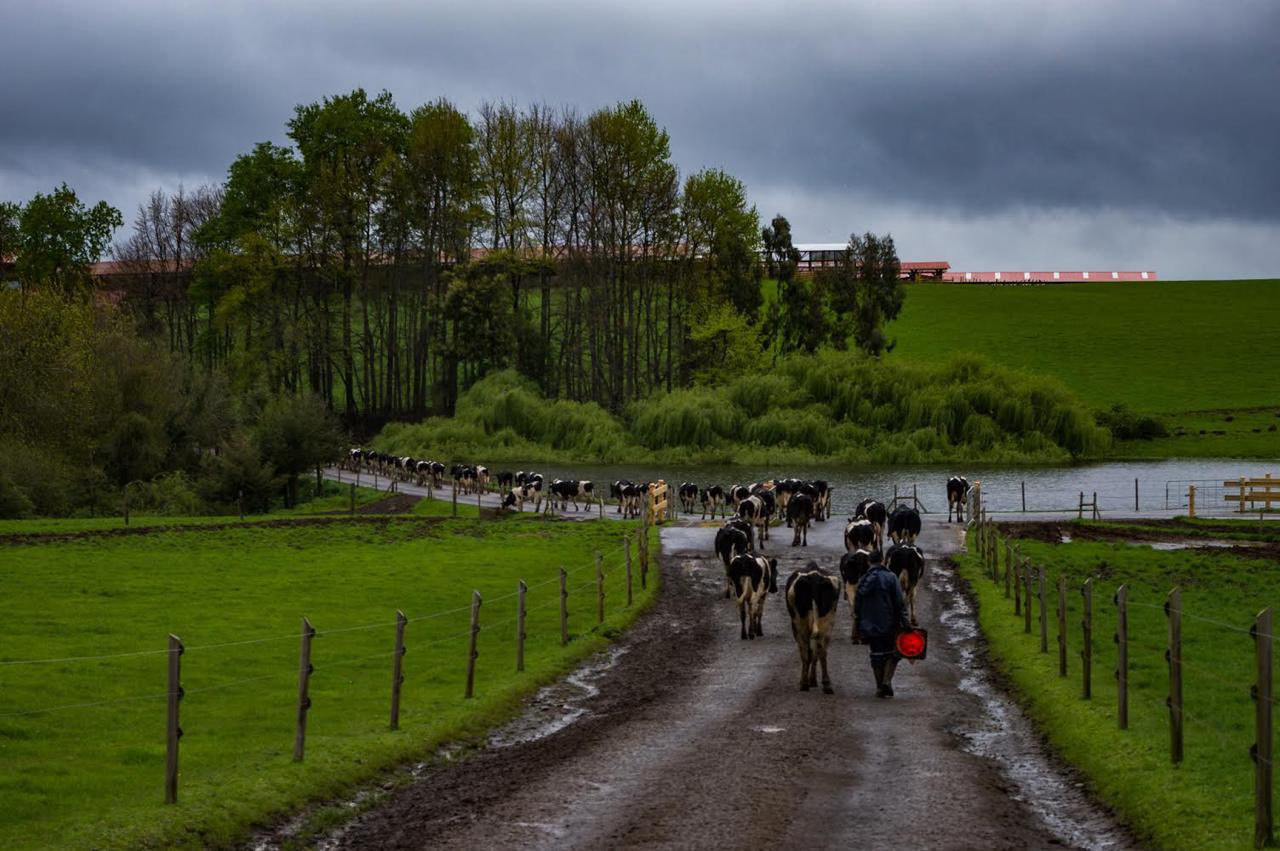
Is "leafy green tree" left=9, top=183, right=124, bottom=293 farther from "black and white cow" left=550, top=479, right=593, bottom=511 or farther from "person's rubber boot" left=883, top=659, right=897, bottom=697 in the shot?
"person's rubber boot" left=883, top=659, right=897, bottom=697

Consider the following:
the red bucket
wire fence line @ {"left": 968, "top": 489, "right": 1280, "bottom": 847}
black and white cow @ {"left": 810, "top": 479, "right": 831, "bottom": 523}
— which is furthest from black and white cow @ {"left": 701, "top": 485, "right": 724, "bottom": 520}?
the red bucket

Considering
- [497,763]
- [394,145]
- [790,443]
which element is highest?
[394,145]

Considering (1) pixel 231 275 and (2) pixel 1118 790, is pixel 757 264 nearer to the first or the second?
(1) pixel 231 275

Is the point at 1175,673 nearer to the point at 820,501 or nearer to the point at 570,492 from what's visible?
the point at 820,501

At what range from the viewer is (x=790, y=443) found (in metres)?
84.5

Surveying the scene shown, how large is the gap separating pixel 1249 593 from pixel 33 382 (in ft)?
155

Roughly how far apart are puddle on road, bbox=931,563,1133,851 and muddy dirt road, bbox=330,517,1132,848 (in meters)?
0.03

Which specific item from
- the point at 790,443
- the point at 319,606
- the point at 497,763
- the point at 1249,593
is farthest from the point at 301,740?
the point at 790,443

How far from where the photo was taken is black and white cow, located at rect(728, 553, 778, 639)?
978 inches

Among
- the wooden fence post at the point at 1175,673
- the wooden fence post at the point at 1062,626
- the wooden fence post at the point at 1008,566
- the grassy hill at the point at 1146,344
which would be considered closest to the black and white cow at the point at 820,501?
the wooden fence post at the point at 1008,566

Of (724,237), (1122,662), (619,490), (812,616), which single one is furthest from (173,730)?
(724,237)

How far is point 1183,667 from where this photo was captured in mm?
21266

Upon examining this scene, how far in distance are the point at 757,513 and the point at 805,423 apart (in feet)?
152

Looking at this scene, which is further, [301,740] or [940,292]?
[940,292]
